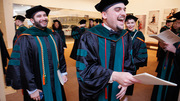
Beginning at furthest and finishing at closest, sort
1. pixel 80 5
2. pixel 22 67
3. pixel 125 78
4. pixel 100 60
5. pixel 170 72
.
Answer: pixel 80 5, pixel 170 72, pixel 22 67, pixel 100 60, pixel 125 78

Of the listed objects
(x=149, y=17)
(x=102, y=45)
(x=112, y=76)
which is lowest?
(x=112, y=76)

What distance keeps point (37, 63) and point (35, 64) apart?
0.03m

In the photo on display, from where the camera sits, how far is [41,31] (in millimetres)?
1965

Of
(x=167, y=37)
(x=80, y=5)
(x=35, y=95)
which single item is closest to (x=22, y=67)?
(x=35, y=95)

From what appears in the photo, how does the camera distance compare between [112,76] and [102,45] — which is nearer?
[112,76]

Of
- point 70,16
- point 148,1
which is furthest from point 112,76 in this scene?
point 70,16

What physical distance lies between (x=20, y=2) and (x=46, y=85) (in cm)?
888

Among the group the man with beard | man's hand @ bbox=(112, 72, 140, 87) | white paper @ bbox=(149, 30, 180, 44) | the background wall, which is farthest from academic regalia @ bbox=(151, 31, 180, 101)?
the background wall

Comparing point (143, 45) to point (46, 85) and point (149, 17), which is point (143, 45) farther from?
point (149, 17)

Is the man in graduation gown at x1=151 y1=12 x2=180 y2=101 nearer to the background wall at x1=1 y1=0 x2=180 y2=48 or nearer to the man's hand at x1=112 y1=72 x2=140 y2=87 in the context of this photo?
the man's hand at x1=112 y1=72 x2=140 y2=87

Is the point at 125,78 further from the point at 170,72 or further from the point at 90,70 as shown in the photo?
the point at 170,72

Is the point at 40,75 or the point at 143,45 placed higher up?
the point at 143,45

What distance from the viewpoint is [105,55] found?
4.54ft

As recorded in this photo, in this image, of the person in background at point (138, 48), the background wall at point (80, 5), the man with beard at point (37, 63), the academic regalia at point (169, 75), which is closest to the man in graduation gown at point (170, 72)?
the academic regalia at point (169, 75)
